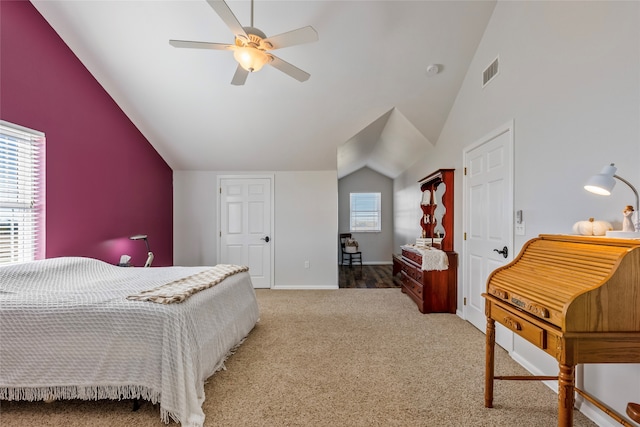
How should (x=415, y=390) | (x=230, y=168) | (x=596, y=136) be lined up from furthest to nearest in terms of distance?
(x=230, y=168) < (x=415, y=390) < (x=596, y=136)

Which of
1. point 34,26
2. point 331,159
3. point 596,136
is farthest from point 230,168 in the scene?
point 596,136

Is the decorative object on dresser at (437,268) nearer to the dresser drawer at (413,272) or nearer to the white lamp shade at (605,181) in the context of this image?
the dresser drawer at (413,272)

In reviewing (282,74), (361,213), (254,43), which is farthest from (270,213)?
(361,213)

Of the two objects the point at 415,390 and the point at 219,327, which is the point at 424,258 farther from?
the point at 219,327

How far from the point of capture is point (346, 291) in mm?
4859

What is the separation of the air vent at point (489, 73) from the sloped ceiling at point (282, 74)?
41 cm

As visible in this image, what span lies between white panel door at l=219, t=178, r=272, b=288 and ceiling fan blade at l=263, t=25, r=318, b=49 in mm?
3171

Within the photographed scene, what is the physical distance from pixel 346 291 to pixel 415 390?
2.88 meters

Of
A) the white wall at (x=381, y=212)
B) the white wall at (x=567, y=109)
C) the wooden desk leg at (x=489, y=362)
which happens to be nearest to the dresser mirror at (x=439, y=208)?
the white wall at (x=567, y=109)

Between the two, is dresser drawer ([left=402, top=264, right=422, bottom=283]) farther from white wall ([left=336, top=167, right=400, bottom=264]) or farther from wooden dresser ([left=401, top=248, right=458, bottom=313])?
white wall ([left=336, top=167, right=400, bottom=264])

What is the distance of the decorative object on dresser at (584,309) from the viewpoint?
3.85 feet

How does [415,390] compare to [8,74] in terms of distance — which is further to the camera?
[8,74]

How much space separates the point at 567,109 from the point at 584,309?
146cm

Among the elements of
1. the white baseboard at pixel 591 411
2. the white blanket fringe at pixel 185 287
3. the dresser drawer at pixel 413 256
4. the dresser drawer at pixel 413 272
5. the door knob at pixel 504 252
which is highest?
the door knob at pixel 504 252
